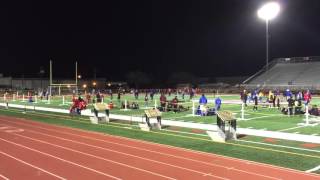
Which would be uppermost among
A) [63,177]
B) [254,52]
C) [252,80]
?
[254,52]

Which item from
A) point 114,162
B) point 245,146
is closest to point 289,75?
point 245,146

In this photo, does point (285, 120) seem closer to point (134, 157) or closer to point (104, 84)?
point (134, 157)

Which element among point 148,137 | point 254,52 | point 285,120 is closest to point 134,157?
point 148,137

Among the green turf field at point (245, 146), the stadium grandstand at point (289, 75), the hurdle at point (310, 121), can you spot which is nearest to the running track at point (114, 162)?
the green turf field at point (245, 146)

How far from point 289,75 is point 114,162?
2292 inches

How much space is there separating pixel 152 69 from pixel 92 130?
6557 centimetres

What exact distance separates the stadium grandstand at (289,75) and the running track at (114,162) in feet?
156

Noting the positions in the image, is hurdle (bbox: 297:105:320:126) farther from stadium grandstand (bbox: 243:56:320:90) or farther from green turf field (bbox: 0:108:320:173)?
stadium grandstand (bbox: 243:56:320:90)

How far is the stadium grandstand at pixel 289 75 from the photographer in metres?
62.2

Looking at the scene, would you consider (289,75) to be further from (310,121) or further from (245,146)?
(245,146)

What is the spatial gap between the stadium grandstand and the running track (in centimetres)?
4756

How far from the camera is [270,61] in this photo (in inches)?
2904

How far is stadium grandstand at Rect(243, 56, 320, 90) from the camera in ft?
204

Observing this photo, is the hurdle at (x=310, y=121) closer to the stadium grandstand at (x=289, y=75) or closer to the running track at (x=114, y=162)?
the running track at (x=114, y=162)
